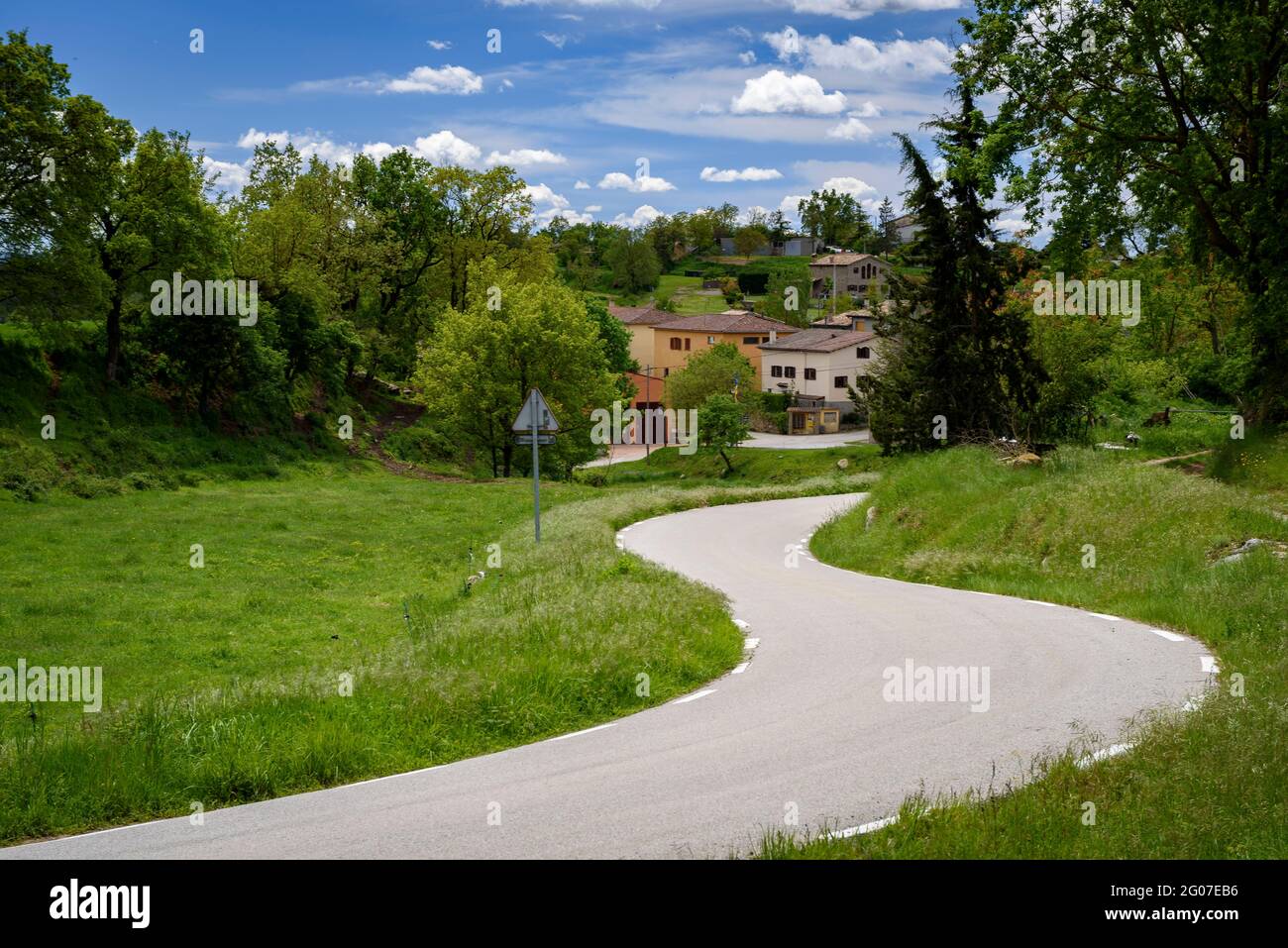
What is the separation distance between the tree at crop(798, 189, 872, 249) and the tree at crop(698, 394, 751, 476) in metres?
115

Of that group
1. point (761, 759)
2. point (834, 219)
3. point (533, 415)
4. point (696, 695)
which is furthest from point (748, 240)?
point (761, 759)

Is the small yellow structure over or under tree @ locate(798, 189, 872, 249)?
under

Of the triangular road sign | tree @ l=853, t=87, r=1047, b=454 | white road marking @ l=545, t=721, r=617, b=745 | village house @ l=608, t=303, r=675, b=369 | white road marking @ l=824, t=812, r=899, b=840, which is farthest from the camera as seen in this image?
village house @ l=608, t=303, r=675, b=369

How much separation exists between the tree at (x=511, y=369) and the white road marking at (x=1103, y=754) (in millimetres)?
44736

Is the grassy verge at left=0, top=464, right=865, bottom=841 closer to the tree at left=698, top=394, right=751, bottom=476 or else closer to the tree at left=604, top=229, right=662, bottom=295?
the tree at left=698, top=394, right=751, bottom=476

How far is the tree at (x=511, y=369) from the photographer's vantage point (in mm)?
52719

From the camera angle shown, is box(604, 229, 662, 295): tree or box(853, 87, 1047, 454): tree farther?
box(604, 229, 662, 295): tree

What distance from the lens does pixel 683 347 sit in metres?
113

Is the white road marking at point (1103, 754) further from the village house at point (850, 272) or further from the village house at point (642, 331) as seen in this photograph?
the village house at point (850, 272)

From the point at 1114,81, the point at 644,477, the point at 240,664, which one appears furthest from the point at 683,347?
the point at 240,664

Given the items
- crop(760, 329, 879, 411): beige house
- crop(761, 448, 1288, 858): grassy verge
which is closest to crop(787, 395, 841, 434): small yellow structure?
crop(760, 329, 879, 411): beige house

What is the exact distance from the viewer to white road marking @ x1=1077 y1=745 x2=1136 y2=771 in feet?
24.7

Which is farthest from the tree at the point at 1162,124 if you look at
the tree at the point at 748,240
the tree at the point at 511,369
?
the tree at the point at 748,240
